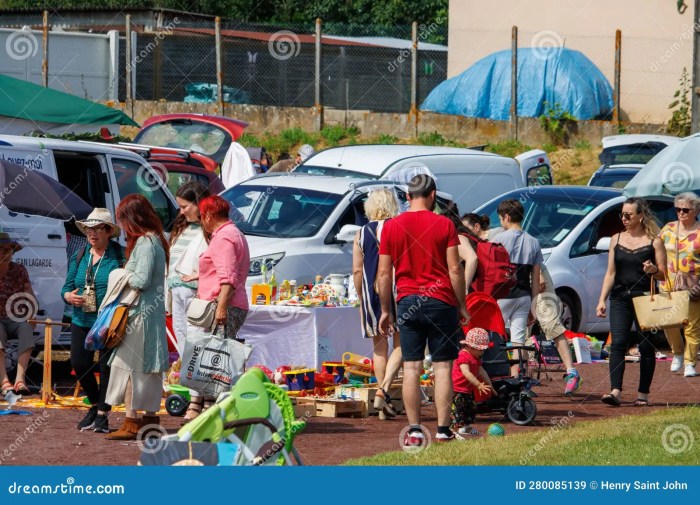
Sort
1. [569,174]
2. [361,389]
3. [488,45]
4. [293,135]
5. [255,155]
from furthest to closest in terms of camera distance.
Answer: [488,45], [293,135], [569,174], [255,155], [361,389]

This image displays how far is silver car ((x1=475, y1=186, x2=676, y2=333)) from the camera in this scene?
15.8 metres

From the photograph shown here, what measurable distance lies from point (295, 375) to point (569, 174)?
58.2ft

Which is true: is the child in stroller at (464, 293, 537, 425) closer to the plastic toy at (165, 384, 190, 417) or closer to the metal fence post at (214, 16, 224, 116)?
the plastic toy at (165, 384, 190, 417)

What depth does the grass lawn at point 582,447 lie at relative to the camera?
8078mm

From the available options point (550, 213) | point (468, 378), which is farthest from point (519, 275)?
point (550, 213)

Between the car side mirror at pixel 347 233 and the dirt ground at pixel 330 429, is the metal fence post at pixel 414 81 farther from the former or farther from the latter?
the dirt ground at pixel 330 429

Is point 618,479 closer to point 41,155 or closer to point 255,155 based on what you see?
point 41,155

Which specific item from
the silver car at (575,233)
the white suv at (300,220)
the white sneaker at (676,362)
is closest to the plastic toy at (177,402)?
the white suv at (300,220)

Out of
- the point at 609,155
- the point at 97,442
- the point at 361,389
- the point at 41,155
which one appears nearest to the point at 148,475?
the point at 97,442

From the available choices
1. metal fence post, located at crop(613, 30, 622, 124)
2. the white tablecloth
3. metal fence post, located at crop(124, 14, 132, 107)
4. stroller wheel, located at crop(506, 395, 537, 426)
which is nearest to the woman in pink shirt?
the white tablecloth

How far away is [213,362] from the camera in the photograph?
9.47m

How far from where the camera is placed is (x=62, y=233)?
12.0 metres

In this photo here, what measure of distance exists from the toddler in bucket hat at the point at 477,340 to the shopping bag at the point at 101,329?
9.02ft

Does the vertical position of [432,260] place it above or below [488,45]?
below
